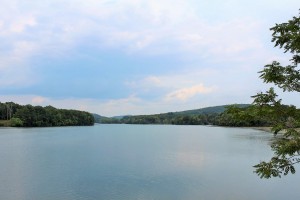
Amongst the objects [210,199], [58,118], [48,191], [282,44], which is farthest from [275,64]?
[58,118]

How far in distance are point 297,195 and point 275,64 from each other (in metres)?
18.5

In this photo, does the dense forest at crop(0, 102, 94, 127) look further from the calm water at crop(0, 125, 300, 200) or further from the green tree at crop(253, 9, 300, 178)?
the green tree at crop(253, 9, 300, 178)

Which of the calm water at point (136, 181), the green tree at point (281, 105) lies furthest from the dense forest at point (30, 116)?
the green tree at point (281, 105)

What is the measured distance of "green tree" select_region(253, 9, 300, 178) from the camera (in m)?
8.31

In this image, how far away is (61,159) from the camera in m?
41.8

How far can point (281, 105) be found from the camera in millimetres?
8805

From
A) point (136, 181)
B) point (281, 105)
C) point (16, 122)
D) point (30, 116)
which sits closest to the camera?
point (281, 105)

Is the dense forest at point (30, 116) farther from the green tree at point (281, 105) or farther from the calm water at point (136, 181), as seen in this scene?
the green tree at point (281, 105)

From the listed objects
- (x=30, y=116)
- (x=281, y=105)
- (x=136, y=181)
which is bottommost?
(x=136, y=181)

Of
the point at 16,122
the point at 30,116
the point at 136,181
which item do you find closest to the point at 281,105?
the point at 136,181

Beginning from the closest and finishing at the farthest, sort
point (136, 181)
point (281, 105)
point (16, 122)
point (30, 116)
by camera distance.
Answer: point (281, 105) < point (136, 181) < point (16, 122) < point (30, 116)

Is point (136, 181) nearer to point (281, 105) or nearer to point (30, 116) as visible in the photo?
point (281, 105)

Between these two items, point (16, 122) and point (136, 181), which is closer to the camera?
point (136, 181)

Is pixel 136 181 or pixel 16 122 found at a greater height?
Answer: pixel 16 122
